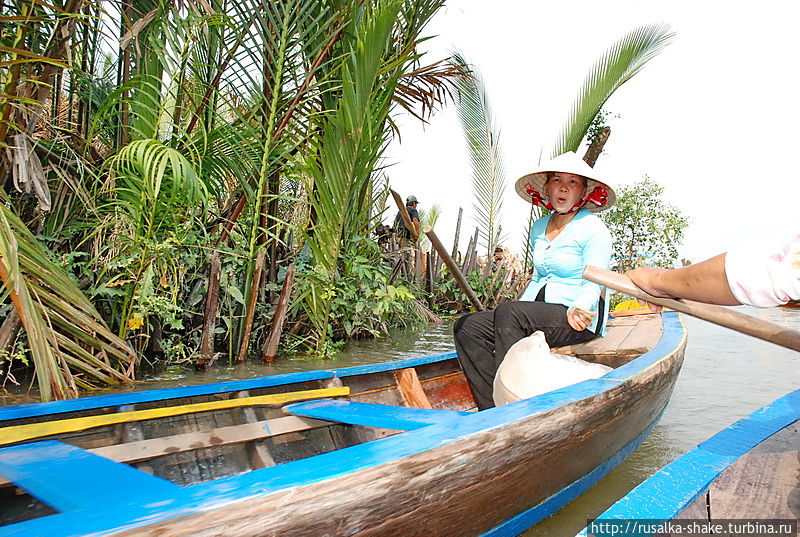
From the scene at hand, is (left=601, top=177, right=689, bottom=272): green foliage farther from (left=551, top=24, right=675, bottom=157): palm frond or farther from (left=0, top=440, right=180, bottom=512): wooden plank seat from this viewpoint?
(left=0, top=440, right=180, bottom=512): wooden plank seat

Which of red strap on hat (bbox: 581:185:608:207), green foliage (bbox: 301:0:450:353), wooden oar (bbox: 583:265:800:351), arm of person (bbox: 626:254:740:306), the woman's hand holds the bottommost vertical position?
the woman's hand

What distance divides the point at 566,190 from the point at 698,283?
195 cm

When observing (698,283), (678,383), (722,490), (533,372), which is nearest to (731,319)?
(722,490)

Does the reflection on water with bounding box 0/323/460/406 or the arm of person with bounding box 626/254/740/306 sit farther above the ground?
the arm of person with bounding box 626/254/740/306

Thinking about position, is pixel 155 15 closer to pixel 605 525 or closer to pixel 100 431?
pixel 100 431

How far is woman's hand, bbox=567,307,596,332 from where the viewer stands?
2.73 m

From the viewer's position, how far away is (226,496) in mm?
1116

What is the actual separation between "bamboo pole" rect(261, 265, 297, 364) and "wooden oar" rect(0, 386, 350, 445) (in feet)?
6.56

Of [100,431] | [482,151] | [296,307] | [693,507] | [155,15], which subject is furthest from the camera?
[482,151]

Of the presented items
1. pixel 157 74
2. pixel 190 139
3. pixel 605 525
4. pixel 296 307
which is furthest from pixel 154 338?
pixel 605 525

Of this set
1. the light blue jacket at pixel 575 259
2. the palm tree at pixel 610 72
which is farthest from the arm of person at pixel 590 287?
the palm tree at pixel 610 72

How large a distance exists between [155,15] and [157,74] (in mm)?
459

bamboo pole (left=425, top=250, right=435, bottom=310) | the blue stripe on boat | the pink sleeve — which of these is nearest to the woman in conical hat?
the blue stripe on boat

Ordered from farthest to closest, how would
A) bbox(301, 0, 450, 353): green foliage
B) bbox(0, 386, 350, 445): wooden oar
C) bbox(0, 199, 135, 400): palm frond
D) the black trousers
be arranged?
bbox(301, 0, 450, 353): green foliage, the black trousers, bbox(0, 199, 135, 400): palm frond, bbox(0, 386, 350, 445): wooden oar
